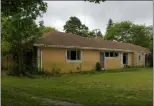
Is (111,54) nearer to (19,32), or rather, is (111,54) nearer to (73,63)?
(73,63)

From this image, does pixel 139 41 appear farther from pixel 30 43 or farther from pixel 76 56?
pixel 30 43

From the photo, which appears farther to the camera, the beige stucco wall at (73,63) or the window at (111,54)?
the window at (111,54)

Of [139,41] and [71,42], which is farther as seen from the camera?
[139,41]

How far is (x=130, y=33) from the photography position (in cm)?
5506

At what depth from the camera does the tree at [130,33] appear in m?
53.4

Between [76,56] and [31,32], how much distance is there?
6947 millimetres

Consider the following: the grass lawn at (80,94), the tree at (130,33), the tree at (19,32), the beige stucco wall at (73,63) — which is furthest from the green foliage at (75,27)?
the grass lawn at (80,94)

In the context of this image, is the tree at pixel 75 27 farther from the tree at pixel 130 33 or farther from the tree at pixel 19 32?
the tree at pixel 19 32

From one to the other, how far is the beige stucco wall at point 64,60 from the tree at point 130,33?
955 inches

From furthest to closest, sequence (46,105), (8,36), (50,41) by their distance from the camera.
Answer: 1. (50,41)
2. (8,36)
3. (46,105)

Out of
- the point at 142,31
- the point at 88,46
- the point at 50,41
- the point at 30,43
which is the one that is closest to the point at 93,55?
the point at 88,46

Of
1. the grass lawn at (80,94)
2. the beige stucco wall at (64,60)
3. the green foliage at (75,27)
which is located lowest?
the grass lawn at (80,94)

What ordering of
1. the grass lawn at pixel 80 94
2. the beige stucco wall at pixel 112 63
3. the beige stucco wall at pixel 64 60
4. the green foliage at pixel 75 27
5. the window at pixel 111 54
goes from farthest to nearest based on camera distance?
the green foliage at pixel 75 27, the window at pixel 111 54, the beige stucco wall at pixel 112 63, the beige stucco wall at pixel 64 60, the grass lawn at pixel 80 94

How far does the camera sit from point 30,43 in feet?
79.0
